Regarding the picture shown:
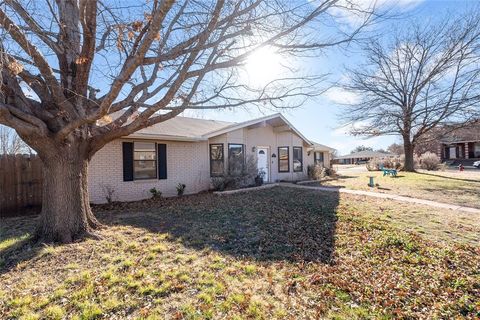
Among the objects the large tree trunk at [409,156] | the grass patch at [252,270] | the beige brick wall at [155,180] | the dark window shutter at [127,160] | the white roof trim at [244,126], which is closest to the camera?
the grass patch at [252,270]

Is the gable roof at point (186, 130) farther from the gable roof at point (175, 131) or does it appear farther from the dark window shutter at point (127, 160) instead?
the dark window shutter at point (127, 160)

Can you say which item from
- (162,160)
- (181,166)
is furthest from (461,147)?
(162,160)

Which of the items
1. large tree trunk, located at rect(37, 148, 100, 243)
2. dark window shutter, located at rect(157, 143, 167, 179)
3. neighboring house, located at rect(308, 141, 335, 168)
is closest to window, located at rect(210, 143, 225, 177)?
dark window shutter, located at rect(157, 143, 167, 179)

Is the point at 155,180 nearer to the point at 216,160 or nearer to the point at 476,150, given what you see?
the point at 216,160

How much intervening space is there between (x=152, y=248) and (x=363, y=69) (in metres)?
22.4

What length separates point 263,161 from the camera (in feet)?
51.0

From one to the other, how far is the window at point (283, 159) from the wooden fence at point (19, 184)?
1169cm

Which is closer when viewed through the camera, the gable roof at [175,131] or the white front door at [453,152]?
the gable roof at [175,131]

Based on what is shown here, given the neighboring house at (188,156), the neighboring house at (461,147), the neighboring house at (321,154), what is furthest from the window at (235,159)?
the neighboring house at (461,147)

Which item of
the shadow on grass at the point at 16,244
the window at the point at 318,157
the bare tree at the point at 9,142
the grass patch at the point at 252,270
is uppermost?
the bare tree at the point at 9,142

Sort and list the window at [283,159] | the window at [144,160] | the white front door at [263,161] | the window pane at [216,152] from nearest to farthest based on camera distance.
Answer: the window at [144,160], the window pane at [216,152], the white front door at [263,161], the window at [283,159]

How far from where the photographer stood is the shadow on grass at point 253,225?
5008mm

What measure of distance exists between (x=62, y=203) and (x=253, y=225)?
4.03m

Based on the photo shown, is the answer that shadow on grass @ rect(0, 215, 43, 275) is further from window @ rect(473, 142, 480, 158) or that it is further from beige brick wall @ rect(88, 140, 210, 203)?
window @ rect(473, 142, 480, 158)
